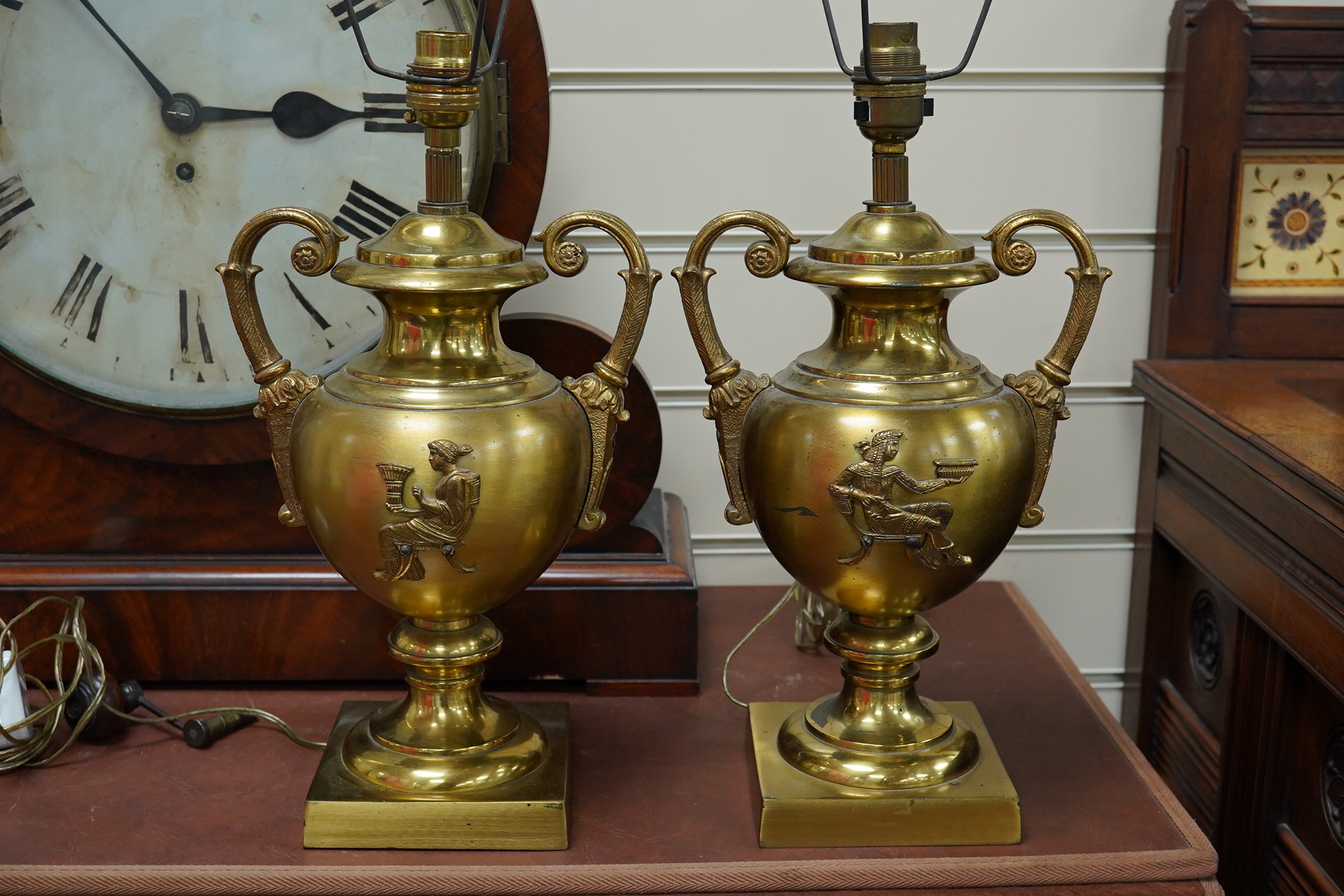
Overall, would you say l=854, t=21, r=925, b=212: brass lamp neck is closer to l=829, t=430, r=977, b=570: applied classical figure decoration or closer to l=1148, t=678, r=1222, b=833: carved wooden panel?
l=829, t=430, r=977, b=570: applied classical figure decoration

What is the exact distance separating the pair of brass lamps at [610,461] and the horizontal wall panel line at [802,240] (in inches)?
17.0

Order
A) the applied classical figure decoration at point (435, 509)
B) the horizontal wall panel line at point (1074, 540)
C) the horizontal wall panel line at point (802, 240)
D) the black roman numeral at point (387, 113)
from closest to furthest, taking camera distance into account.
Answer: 1. the applied classical figure decoration at point (435, 509)
2. the black roman numeral at point (387, 113)
3. the horizontal wall panel line at point (802, 240)
4. the horizontal wall panel line at point (1074, 540)

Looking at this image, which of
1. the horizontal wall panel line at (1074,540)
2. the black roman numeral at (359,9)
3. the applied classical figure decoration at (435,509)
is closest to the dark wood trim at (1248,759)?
the horizontal wall panel line at (1074,540)

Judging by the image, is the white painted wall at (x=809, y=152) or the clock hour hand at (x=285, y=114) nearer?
the clock hour hand at (x=285, y=114)

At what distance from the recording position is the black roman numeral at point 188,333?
117 cm

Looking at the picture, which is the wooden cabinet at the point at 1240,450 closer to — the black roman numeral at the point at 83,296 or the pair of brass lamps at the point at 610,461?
the pair of brass lamps at the point at 610,461

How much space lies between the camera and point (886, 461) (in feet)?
2.89

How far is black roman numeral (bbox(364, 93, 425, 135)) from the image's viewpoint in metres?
1.16

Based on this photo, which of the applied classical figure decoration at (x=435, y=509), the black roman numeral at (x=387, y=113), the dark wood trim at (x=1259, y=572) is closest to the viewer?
the applied classical figure decoration at (x=435, y=509)

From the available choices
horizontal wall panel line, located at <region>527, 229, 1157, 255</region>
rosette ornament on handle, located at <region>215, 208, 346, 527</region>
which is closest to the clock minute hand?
rosette ornament on handle, located at <region>215, 208, 346, 527</region>

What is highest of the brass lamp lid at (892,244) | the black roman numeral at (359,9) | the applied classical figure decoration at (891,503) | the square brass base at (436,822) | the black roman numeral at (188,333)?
the black roman numeral at (359,9)

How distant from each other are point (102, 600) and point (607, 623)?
0.45 m

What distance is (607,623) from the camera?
1.20 meters

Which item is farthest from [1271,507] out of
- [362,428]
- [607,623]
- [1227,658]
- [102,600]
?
[102,600]
